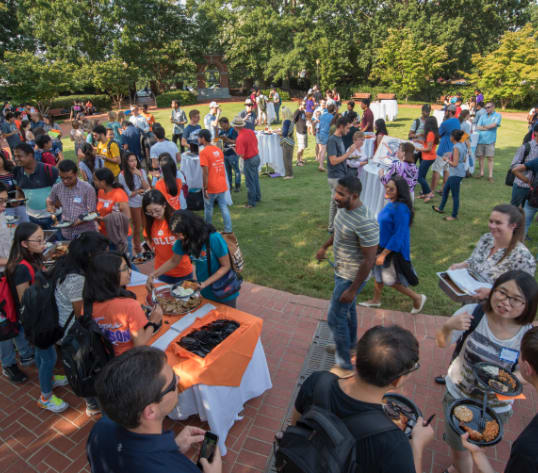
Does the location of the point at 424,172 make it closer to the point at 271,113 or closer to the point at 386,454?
the point at 386,454

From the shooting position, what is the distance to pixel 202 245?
3328 millimetres

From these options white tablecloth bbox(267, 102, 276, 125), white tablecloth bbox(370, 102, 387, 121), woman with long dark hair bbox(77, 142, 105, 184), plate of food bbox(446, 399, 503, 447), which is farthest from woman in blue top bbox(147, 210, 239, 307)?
white tablecloth bbox(370, 102, 387, 121)

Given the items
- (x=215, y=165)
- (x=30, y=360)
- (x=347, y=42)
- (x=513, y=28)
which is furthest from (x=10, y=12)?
(x=513, y=28)

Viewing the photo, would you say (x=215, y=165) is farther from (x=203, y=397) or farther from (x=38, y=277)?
(x=203, y=397)

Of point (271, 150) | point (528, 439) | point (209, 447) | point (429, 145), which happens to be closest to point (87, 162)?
point (271, 150)

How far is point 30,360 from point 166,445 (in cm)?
335

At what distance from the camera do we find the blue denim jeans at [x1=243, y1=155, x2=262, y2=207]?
8.33 m

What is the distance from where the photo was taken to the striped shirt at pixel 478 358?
2.42 m

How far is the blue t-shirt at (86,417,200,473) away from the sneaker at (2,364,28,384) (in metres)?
2.93

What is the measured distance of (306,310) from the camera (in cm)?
494

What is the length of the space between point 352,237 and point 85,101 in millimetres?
33816

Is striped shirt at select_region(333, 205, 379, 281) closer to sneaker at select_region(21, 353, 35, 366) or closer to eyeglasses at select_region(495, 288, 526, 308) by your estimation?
eyeglasses at select_region(495, 288, 526, 308)

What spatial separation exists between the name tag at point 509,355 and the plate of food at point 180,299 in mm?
2447

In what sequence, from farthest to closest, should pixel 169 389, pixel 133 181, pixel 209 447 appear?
pixel 133 181 < pixel 209 447 < pixel 169 389
